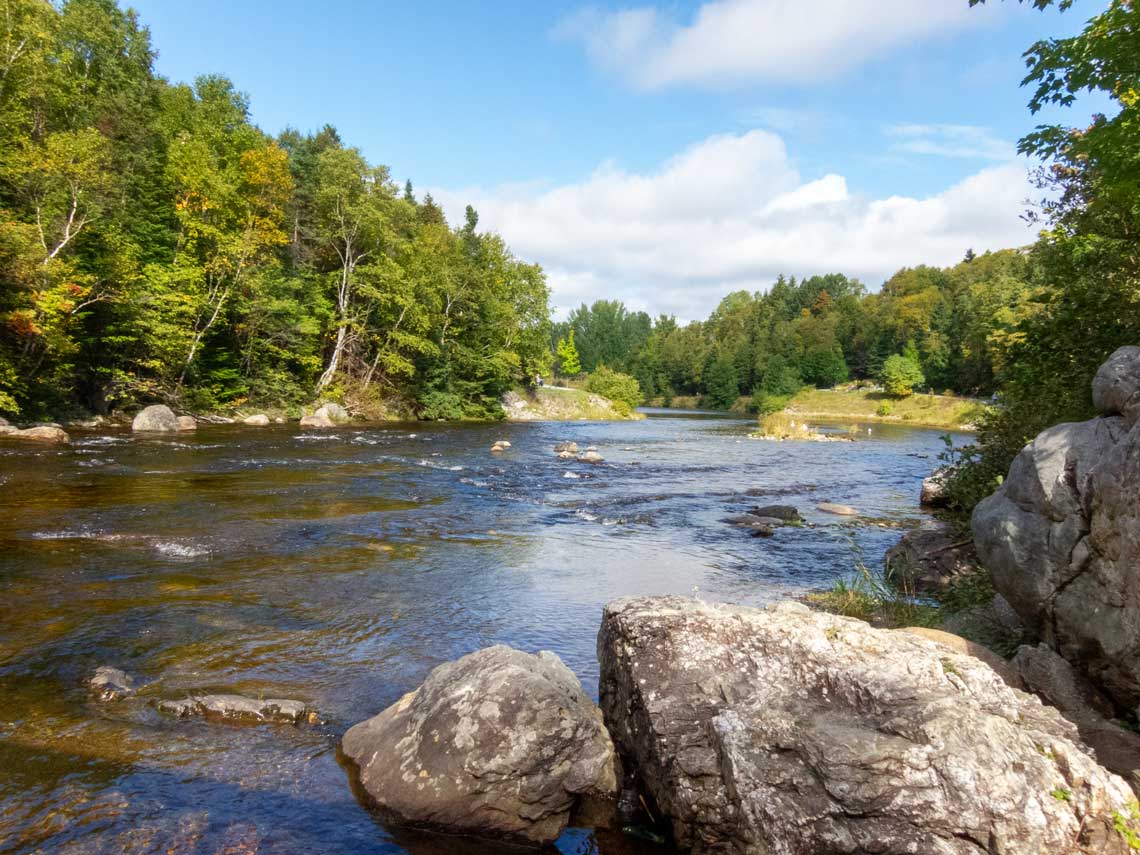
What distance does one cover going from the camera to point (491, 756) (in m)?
4.97

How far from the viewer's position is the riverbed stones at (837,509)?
19.0 meters

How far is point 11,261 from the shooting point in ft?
79.8

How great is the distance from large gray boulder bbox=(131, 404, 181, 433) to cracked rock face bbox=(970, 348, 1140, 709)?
33.5 metres

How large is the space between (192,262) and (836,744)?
41.0 meters

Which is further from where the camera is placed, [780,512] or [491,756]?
[780,512]

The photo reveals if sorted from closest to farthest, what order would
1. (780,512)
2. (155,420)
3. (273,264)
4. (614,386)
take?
(780,512) → (155,420) → (273,264) → (614,386)

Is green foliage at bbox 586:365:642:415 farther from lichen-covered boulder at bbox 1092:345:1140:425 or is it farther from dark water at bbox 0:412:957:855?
lichen-covered boulder at bbox 1092:345:1140:425

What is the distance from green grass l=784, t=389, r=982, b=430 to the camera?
78938 mm

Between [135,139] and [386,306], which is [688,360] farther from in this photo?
[135,139]

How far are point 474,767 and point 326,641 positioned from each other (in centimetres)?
404

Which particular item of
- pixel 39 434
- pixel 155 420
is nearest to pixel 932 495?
pixel 39 434

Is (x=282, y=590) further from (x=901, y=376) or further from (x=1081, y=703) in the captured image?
(x=901, y=376)

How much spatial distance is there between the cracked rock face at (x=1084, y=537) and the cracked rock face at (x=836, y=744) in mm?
1382

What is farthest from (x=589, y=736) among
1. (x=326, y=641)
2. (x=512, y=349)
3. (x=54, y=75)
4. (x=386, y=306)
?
(x=512, y=349)
